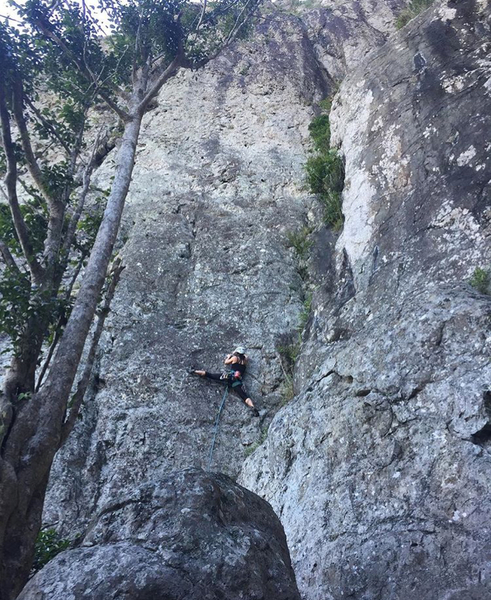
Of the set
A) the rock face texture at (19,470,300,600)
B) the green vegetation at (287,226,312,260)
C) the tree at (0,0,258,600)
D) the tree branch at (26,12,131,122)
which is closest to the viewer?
the rock face texture at (19,470,300,600)

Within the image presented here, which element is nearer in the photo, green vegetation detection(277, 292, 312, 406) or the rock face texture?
the rock face texture

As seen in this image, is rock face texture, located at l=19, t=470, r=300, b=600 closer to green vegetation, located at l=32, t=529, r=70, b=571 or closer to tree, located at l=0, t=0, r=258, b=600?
tree, located at l=0, t=0, r=258, b=600

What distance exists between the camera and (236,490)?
4.38 m

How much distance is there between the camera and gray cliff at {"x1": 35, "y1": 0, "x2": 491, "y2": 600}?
5406mm

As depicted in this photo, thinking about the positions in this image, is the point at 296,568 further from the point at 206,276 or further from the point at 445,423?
the point at 206,276

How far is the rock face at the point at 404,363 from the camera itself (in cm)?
518

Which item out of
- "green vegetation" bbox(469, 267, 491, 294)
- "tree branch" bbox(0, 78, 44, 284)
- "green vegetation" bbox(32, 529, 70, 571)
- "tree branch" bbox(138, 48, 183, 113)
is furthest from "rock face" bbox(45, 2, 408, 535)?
"green vegetation" bbox(469, 267, 491, 294)

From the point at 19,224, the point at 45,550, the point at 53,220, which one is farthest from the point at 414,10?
the point at 45,550

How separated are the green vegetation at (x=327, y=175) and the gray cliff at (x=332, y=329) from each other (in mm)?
309

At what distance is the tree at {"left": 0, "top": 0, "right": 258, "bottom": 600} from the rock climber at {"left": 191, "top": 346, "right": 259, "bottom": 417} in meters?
2.20

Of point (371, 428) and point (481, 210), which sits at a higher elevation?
point (481, 210)

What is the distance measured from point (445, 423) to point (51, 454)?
3614 millimetres

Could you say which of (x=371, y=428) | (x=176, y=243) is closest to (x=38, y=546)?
(x=371, y=428)

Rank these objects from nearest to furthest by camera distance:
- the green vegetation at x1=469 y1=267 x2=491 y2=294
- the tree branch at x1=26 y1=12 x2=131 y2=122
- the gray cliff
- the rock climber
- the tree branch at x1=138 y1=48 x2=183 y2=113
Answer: the gray cliff < the green vegetation at x1=469 y1=267 x2=491 y2=294 < the rock climber < the tree branch at x1=26 y1=12 x2=131 y2=122 < the tree branch at x1=138 y1=48 x2=183 y2=113
